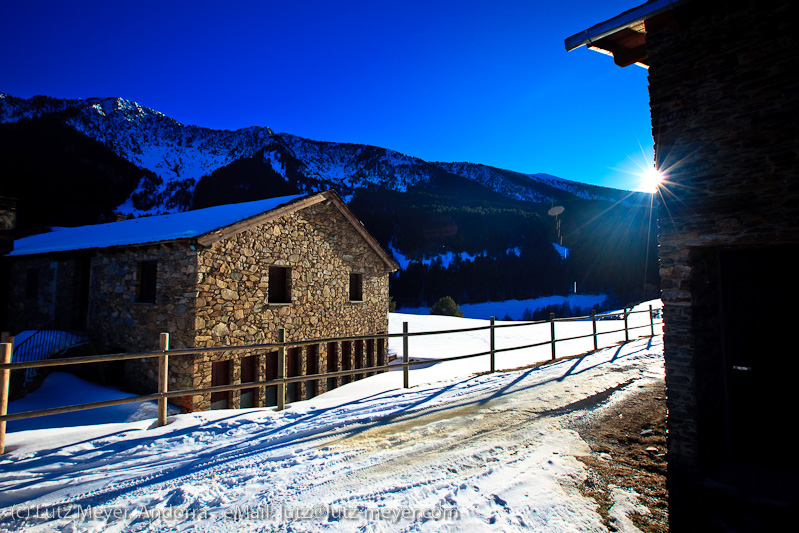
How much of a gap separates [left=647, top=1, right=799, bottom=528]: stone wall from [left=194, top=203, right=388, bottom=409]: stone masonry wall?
892cm

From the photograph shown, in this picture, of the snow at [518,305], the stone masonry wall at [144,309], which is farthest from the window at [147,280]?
the snow at [518,305]

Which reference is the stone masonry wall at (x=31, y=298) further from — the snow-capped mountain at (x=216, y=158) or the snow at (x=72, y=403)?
the snow-capped mountain at (x=216, y=158)

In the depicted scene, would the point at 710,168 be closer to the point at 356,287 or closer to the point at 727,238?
the point at 727,238

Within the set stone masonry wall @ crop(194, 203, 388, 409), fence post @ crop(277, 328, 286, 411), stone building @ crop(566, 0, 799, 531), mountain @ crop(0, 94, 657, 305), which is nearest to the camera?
stone building @ crop(566, 0, 799, 531)

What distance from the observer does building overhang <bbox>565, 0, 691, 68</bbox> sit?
4.06 m

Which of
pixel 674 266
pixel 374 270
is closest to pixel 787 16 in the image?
pixel 674 266

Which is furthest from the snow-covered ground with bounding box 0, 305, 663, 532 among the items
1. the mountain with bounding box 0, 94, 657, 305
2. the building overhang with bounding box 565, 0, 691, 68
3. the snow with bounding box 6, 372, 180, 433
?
the mountain with bounding box 0, 94, 657, 305

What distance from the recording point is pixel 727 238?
12.3ft

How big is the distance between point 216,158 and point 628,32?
105844 mm

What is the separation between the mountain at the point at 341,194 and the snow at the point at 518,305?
8.85 ft

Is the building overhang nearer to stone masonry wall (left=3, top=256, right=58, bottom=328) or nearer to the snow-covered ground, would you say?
the snow-covered ground

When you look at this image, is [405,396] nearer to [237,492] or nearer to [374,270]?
[237,492]

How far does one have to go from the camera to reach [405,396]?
678cm

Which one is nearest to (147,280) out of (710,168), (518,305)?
(710,168)
